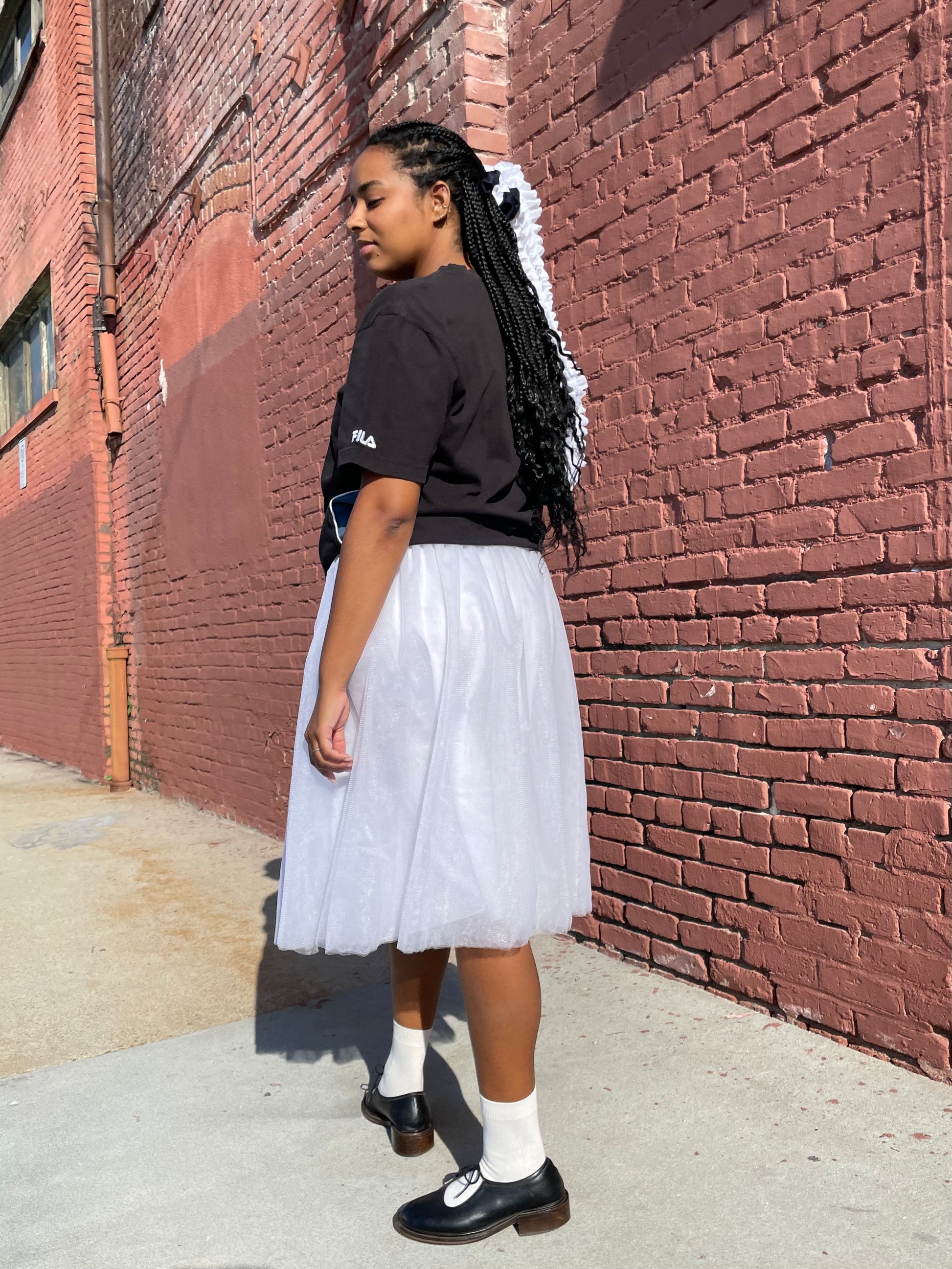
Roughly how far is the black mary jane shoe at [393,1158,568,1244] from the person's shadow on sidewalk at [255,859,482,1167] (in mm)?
257

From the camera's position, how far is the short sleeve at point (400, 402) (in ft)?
5.79

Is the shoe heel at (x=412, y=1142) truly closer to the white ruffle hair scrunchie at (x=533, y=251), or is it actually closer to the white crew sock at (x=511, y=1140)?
the white crew sock at (x=511, y=1140)

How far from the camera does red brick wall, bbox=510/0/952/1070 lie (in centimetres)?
229

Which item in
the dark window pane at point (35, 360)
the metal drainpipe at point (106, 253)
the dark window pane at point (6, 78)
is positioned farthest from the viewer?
the dark window pane at point (6, 78)

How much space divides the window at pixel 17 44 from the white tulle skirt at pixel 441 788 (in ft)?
32.1

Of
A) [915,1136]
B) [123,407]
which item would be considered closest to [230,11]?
[123,407]

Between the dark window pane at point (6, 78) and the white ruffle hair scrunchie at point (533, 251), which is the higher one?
the dark window pane at point (6, 78)

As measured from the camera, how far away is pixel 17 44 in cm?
1030

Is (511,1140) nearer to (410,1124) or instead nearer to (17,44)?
(410,1124)

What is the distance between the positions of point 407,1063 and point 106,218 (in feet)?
25.1

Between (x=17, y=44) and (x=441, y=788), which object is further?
(x=17, y=44)

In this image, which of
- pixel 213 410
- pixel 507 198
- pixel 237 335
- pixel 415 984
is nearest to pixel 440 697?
pixel 415 984

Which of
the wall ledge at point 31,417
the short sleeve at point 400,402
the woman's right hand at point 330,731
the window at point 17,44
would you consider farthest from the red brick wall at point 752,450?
the window at point 17,44

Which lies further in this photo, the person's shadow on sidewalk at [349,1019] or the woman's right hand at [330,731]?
the person's shadow on sidewalk at [349,1019]
